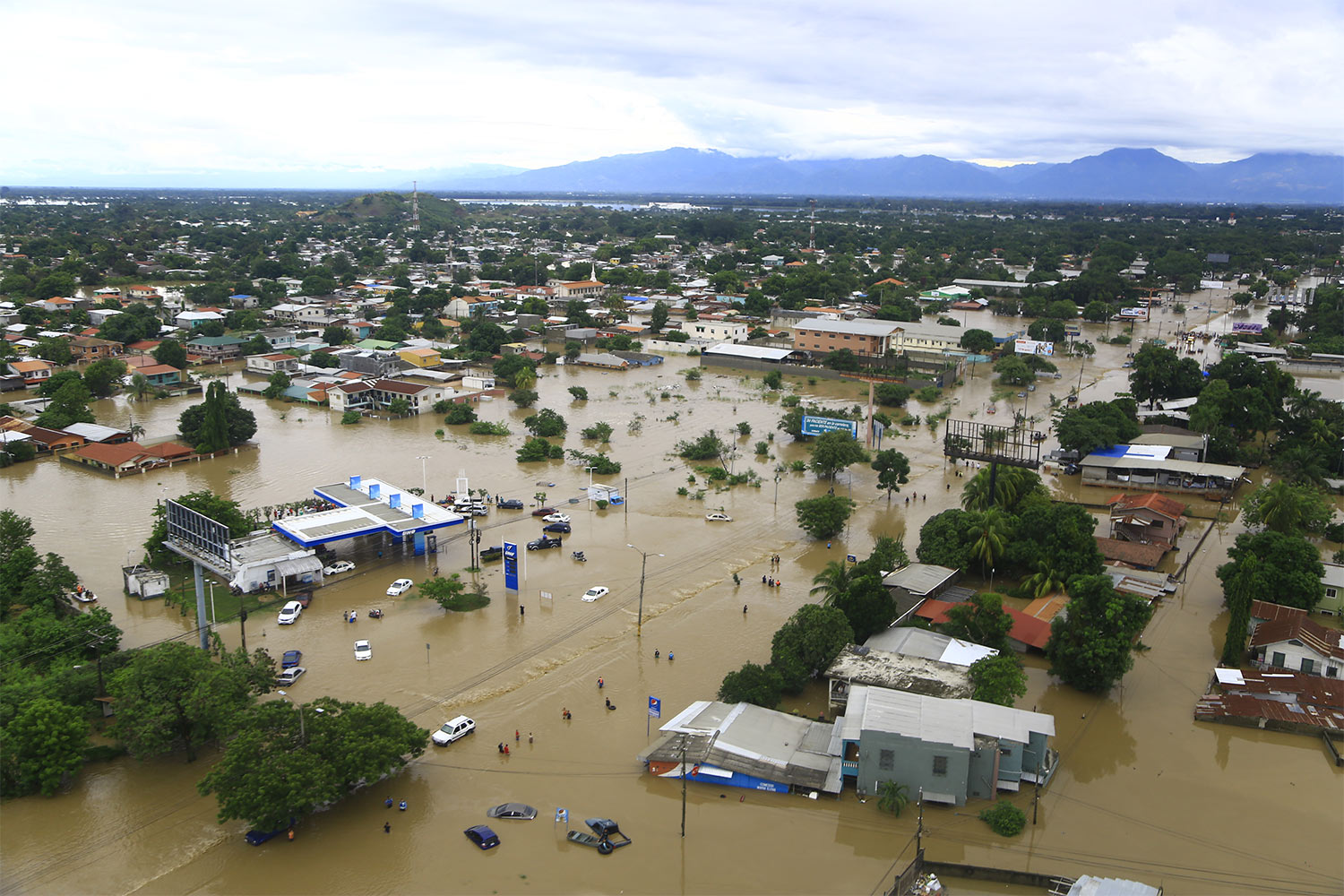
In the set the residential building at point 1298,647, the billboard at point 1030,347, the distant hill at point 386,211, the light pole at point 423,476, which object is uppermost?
the distant hill at point 386,211

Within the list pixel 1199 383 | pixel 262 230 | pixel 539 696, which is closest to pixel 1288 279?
pixel 1199 383

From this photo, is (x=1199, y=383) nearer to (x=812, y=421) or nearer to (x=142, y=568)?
(x=812, y=421)

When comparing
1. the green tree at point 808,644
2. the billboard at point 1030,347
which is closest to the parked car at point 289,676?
the green tree at point 808,644

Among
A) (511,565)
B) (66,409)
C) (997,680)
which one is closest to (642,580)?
(511,565)

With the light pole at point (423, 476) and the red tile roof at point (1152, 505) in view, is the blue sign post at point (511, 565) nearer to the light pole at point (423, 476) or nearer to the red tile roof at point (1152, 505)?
the light pole at point (423, 476)

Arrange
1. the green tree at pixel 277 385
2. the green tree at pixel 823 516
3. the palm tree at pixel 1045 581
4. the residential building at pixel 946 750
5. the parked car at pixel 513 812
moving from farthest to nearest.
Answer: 1. the green tree at pixel 277 385
2. the green tree at pixel 823 516
3. the palm tree at pixel 1045 581
4. the residential building at pixel 946 750
5. the parked car at pixel 513 812

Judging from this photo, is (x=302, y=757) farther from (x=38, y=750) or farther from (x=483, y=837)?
(x=38, y=750)

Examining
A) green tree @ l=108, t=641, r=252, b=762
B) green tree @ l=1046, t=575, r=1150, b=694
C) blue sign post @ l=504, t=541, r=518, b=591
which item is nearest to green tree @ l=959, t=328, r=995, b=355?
green tree @ l=1046, t=575, r=1150, b=694
